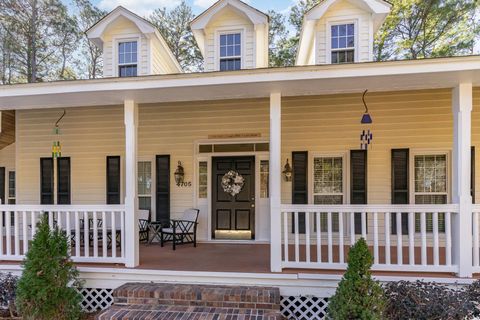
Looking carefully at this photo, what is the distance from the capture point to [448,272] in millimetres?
4047

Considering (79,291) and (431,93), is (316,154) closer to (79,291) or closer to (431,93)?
(431,93)

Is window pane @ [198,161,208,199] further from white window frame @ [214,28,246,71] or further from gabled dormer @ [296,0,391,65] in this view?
gabled dormer @ [296,0,391,65]

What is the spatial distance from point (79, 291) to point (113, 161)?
10.2ft

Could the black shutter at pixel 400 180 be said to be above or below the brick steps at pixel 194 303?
above

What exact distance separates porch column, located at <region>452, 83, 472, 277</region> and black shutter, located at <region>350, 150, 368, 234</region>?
204 centimetres

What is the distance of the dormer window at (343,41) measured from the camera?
6.53m

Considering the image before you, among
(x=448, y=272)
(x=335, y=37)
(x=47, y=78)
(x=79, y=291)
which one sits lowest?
(x=79, y=291)

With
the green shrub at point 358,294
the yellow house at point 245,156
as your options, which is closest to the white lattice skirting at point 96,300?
the yellow house at point 245,156

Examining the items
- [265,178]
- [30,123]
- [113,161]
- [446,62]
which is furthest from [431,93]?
[30,123]

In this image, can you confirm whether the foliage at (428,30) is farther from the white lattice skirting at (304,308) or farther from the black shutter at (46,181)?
the black shutter at (46,181)

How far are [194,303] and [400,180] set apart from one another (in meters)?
4.40

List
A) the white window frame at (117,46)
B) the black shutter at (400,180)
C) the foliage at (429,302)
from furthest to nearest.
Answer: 1. the white window frame at (117,46)
2. the black shutter at (400,180)
3. the foliage at (429,302)

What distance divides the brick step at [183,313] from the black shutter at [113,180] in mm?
3367

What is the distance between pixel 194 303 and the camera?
3.88m
